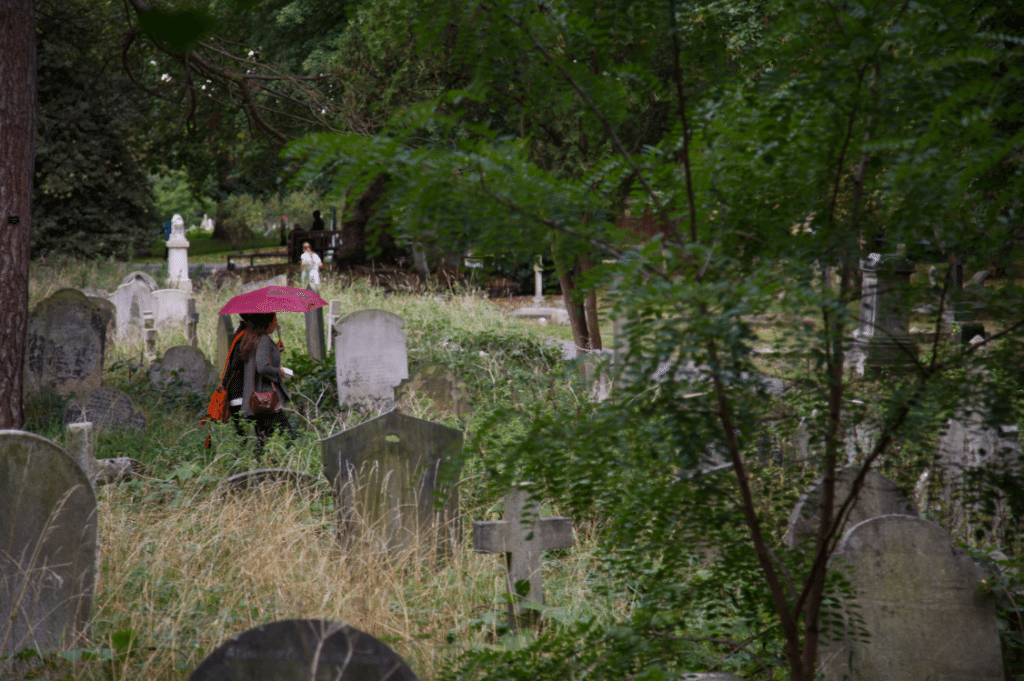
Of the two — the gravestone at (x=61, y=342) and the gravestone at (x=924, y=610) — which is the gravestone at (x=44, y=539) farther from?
the gravestone at (x=61, y=342)

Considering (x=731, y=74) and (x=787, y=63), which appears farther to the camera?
(x=731, y=74)

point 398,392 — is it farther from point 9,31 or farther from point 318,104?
point 9,31

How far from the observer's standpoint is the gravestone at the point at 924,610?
362cm

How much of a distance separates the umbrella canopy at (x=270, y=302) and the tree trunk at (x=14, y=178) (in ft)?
5.49

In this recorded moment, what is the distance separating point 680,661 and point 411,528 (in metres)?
3.05

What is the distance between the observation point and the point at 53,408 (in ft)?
27.0

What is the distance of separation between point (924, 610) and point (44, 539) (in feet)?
12.7


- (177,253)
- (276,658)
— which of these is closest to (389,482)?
(276,658)

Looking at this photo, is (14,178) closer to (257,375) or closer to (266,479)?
(257,375)

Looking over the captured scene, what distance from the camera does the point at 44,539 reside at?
11.4 ft

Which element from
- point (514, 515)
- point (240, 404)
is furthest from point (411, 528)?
point (240, 404)

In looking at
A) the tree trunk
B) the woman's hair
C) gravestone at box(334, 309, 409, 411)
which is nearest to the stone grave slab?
gravestone at box(334, 309, 409, 411)

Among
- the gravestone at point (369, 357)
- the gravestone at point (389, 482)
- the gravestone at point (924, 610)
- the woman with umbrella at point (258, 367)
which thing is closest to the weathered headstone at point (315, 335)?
the gravestone at point (369, 357)

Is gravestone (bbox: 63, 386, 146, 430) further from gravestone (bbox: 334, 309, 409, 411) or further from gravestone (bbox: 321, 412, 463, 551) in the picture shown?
gravestone (bbox: 321, 412, 463, 551)
